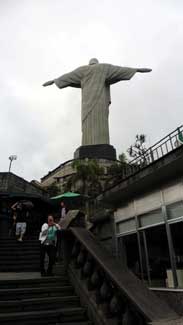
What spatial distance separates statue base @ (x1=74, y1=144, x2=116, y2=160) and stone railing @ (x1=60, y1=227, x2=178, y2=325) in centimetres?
2926

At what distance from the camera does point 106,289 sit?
4.05 m

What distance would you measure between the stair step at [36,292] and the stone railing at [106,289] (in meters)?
0.21

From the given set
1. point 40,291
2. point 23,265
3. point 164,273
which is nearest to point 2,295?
point 40,291

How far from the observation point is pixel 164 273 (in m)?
9.09

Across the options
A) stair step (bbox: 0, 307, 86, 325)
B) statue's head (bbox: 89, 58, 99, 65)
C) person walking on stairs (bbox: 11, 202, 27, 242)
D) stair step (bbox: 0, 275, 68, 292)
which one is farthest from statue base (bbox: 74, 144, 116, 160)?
stair step (bbox: 0, 307, 86, 325)

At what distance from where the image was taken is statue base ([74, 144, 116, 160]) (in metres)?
35.0

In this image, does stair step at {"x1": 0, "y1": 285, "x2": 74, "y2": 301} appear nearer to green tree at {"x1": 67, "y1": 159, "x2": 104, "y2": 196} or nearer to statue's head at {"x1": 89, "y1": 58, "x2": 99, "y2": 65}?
green tree at {"x1": 67, "y1": 159, "x2": 104, "y2": 196}

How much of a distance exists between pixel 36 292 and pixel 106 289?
60.9 inches

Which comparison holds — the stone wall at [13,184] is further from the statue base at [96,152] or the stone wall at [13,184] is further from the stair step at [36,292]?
the stair step at [36,292]

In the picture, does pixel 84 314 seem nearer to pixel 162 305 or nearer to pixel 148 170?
pixel 162 305

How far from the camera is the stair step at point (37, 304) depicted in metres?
4.42

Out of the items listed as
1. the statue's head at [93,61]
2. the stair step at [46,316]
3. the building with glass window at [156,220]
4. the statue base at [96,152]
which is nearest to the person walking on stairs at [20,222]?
the building with glass window at [156,220]

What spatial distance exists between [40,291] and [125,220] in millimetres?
6611

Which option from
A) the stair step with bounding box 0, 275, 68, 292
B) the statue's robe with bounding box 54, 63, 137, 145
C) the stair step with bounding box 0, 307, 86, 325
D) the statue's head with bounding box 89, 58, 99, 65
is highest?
the statue's head with bounding box 89, 58, 99, 65
